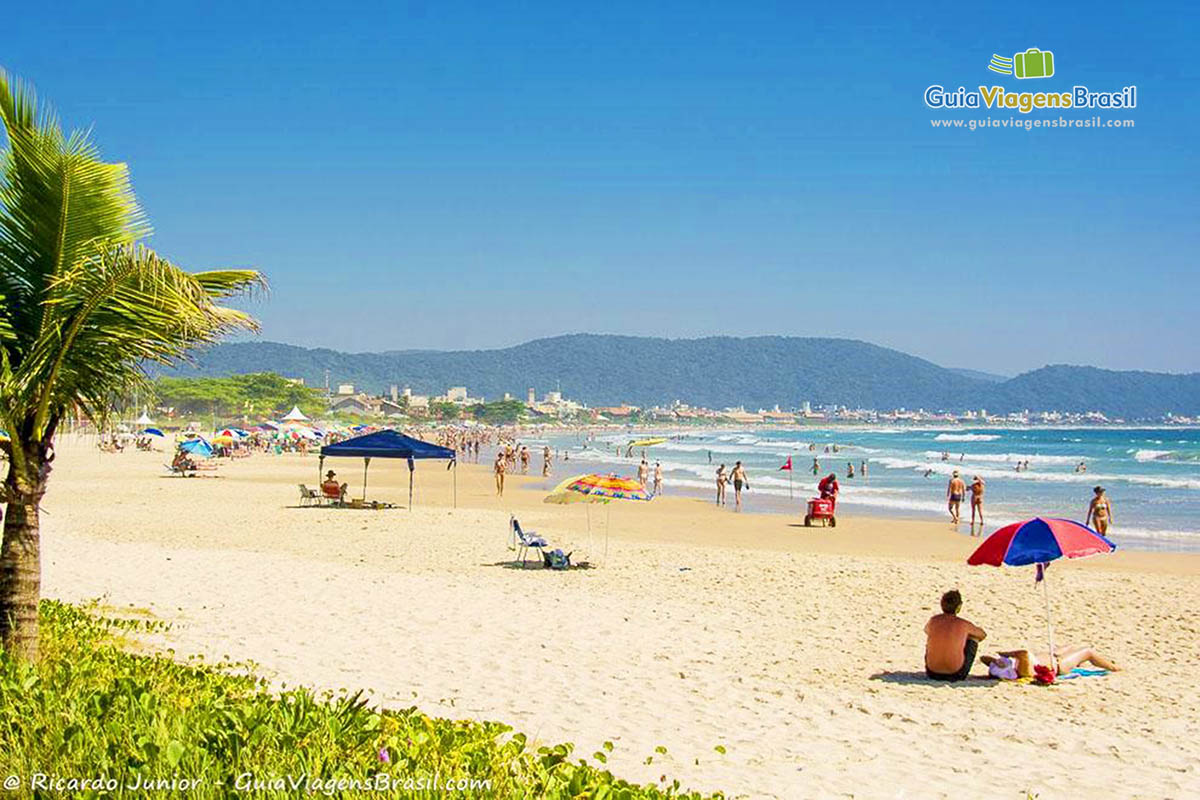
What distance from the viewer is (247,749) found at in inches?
167

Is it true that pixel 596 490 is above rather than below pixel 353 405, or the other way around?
below

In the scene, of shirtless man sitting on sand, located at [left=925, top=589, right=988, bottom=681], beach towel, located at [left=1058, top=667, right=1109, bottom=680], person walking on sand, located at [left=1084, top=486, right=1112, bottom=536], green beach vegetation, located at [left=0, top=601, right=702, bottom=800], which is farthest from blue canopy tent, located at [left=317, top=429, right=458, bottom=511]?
green beach vegetation, located at [left=0, top=601, right=702, bottom=800]

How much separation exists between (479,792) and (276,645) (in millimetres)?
5482

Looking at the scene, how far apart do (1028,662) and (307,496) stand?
19.3 metres

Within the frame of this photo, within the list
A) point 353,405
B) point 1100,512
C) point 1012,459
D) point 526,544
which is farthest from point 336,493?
point 353,405

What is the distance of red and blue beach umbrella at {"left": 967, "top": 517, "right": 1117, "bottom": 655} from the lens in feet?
27.6

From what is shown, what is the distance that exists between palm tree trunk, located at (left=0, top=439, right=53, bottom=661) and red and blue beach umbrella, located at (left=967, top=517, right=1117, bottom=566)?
6717 millimetres

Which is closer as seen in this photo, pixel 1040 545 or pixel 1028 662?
pixel 1040 545

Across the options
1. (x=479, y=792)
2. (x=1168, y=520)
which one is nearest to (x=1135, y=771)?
(x=479, y=792)

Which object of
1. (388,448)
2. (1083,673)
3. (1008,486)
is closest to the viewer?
(1083,673)

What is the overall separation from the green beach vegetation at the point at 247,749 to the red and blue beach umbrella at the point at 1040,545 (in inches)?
166

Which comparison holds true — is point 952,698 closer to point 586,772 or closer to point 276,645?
point 586,772

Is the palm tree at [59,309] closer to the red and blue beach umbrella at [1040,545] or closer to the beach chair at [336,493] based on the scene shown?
the red and blue beach umbrella at [1040,545]

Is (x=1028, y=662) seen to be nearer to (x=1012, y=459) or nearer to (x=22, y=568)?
(x=22, y=568)
